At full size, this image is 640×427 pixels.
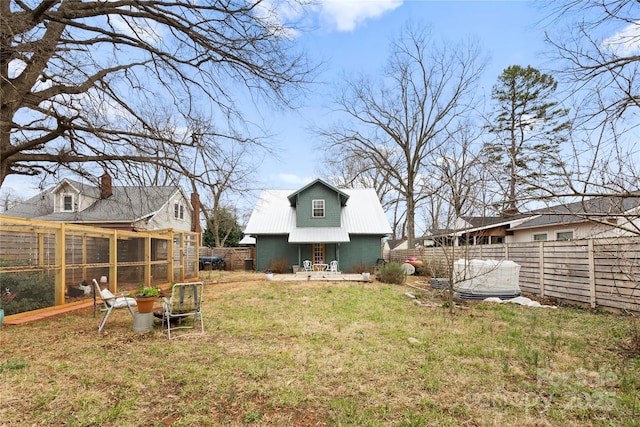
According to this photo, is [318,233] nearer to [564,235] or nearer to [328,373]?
[564,235]

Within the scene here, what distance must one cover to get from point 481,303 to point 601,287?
2651 millimetres

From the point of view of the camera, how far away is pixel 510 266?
32.8 ft

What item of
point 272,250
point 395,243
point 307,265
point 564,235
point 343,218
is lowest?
point 307,265

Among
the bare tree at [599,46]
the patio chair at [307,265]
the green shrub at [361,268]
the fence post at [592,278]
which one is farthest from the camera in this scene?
the green shrub at [361,268]

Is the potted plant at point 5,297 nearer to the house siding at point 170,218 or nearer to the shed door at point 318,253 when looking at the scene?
the house siding at point 170,218

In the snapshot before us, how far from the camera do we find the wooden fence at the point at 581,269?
23.7 ft

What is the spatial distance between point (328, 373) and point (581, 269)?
303 inches

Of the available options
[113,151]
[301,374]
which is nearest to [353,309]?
[301,374]

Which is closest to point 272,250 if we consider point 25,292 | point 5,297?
point 25,292

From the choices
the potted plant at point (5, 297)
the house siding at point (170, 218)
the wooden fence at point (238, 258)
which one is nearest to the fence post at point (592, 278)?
the potted plant at point (5, 297)

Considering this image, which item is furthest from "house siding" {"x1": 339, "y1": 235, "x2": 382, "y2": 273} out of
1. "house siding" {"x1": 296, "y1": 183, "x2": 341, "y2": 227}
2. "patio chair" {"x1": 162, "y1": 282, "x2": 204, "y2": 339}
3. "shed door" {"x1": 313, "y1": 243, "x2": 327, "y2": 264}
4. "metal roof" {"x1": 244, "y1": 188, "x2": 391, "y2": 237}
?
"patio chair" {"x1": 162, "y1": 282, "x2": 204, "y2": 339}

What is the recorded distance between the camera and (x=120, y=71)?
7.50 meters

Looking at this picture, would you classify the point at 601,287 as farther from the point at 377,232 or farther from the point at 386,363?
the point at 377,232

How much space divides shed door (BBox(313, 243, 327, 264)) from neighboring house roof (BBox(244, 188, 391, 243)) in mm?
908
